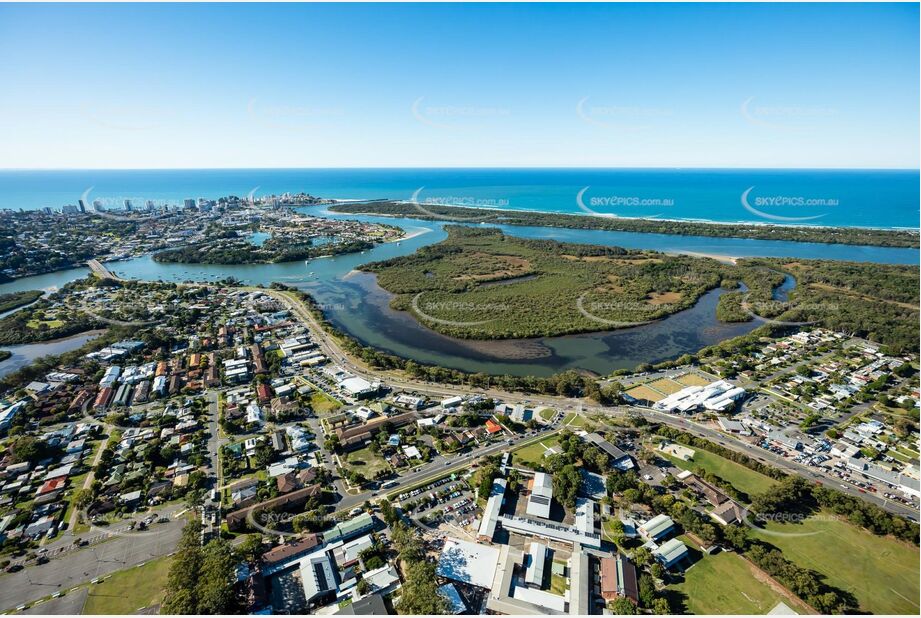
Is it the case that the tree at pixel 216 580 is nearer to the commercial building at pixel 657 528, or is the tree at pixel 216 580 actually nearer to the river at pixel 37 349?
the commercial building at pixel 657 528

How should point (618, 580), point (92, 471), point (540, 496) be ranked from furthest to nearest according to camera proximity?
point (92, 471), point (540, 496), point (618, 580)

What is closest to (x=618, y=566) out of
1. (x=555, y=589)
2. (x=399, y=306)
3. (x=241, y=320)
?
(x=555, y=589)

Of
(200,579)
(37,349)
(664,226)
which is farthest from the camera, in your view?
(664,226)

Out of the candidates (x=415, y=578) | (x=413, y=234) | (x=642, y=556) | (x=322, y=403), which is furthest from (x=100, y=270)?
(x=642, y=556)

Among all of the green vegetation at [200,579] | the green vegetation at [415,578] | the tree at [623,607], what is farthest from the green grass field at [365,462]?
the tree at [623,607]

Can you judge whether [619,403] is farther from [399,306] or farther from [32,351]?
[32,351]

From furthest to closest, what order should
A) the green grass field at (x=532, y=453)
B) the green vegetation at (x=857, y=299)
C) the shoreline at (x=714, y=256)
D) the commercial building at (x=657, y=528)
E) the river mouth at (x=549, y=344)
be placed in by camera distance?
the shoreline at (x=714, y=256)
the green vegetation at (x=857, y=299)
the river mouth at (x=549, y=344)
the green grass field at (x=532, y=453)
the commercial building at (x=657, y=528)

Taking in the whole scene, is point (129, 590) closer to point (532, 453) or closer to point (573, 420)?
point (532, 453)
